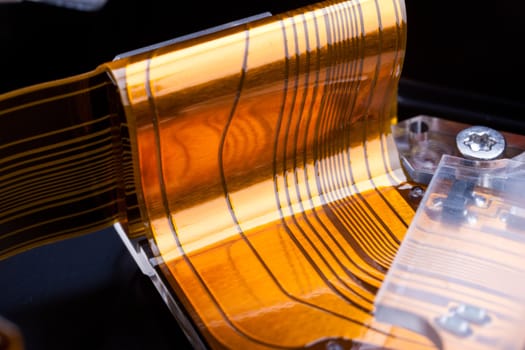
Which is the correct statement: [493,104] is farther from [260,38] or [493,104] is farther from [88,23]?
[88,23]

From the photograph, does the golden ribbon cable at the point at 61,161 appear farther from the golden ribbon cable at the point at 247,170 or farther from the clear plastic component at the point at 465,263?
the clear plastic component at the point at 465,263

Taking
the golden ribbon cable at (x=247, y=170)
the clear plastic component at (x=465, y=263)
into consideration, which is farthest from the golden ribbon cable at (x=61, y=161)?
the clear plastic component at (x=465, y=263)

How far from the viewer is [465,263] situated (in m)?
0.73

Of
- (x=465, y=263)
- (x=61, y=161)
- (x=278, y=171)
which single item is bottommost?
(x=465, y=263)

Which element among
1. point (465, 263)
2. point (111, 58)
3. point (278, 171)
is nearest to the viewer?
point (465, 263)

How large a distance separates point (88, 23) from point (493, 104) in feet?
1.62

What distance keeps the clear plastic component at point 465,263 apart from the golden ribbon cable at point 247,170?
34 millimetres

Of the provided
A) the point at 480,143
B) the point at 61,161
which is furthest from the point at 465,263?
the point at 61,161

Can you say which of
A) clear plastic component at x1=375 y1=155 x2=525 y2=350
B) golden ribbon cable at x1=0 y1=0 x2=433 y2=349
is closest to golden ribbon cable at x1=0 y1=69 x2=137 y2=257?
golden ribbon cable at x1=0 y1=0 x2=433 y2=349

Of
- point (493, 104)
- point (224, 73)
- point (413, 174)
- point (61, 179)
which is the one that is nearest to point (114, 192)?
point (61, 179)

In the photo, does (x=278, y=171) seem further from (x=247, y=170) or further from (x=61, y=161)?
(x=61, y=161)

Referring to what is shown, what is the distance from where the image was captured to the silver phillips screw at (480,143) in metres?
0.85

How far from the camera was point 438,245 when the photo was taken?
2.45ft

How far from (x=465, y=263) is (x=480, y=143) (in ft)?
0.62
